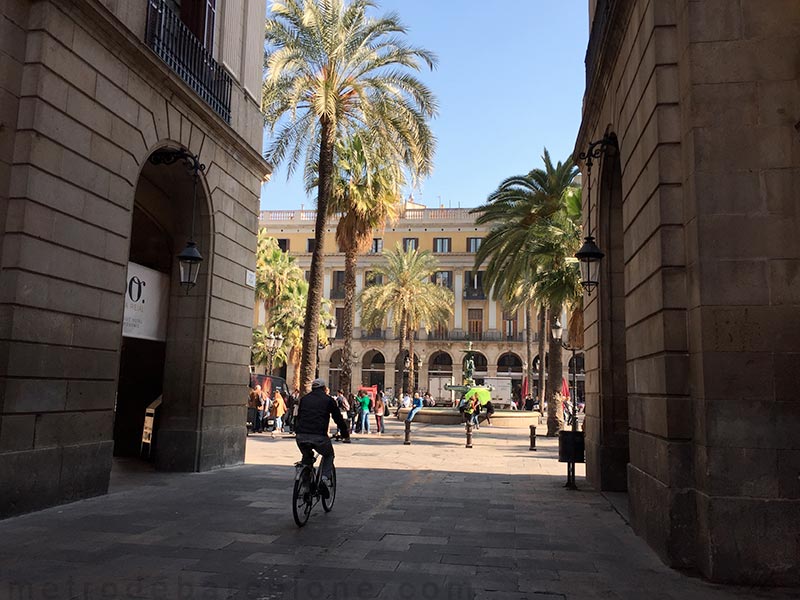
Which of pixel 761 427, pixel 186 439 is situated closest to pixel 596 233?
pixel 761 427

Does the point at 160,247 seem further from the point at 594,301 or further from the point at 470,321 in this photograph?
the point at 470,321

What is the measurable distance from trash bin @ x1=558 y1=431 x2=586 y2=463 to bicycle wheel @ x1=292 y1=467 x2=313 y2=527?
16.6 feet

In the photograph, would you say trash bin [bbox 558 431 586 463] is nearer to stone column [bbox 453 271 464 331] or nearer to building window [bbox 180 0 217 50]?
building window [bbox 180 0 217 50]

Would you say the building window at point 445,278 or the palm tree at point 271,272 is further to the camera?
the building window at point 445,278

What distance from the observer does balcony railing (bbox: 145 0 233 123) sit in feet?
35.4

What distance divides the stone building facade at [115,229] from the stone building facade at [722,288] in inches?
271

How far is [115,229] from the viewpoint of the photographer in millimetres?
9617

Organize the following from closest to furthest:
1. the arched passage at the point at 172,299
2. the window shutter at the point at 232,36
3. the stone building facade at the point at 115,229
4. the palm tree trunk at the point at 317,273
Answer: the stone building facade at the point at 115,229 → the arched passage at the point at 172,299 → the window shutter at the point at 232,36 → the palm tree trunk at the point at 317,273

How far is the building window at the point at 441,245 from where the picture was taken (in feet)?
204

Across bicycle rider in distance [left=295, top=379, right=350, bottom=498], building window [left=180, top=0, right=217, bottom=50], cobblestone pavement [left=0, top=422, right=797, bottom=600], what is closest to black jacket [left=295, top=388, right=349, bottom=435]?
bicycle rider in distance [left=295, top=379, right=350, bottom=498]

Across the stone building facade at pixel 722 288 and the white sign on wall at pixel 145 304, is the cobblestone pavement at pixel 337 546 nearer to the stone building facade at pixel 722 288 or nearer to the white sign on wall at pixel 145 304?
the stone building facade at pixel 722 288

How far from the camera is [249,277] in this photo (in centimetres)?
1416

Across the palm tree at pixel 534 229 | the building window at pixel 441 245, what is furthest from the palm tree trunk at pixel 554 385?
the building window at pixel 441 245

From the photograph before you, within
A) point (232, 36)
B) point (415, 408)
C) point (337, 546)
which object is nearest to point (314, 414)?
point (337, 546)
